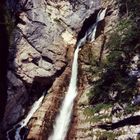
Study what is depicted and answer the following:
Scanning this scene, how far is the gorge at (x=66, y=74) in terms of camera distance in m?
23.2

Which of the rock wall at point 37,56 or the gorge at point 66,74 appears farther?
the rock wall at point 37,56

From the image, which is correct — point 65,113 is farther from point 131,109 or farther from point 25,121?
point 131,109

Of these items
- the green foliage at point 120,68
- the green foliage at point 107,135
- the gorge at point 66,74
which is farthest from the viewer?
the green foliage at point 120,68

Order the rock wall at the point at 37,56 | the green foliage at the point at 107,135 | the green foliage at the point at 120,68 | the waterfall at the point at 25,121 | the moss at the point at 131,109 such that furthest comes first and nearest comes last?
1. the rock wall at the point at 37,56
2. the waterfall at the point at 25,121
3. the green foliage at the point at 120,68
4. the moss at the point at 131,109
5. the green foliage at the point at 107,135

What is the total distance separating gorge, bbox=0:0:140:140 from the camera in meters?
23.2

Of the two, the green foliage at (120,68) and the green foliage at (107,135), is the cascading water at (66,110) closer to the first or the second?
the green foliage at (120,68)

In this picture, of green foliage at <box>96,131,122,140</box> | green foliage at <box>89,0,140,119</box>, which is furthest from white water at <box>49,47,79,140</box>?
green foliage at <box>96,131,122,140</box>

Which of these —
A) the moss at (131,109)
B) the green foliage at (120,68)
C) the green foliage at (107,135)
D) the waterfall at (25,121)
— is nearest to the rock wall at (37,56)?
the waterfall at (25,121)

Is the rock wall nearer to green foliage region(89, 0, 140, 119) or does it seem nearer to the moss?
green foliage region(89, 0, 140, 119)

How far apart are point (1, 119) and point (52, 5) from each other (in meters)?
9.65

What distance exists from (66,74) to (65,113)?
304 cm

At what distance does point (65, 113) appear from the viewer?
25.3 m

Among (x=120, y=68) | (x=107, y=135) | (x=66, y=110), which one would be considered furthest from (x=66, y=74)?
(x=107, y=135)

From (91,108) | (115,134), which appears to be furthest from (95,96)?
(115,134)
